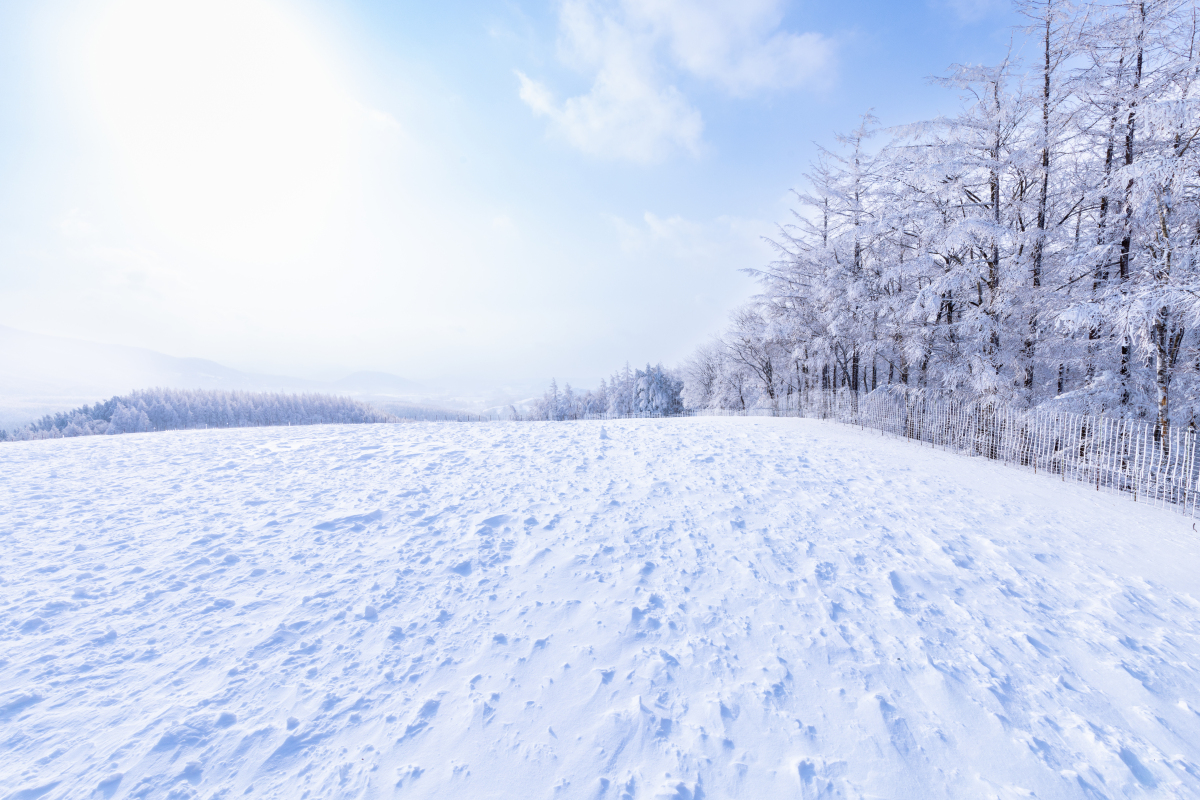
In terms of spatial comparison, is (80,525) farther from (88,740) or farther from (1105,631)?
(1105,631)

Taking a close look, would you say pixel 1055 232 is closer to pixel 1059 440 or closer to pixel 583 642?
pixel 1059 440

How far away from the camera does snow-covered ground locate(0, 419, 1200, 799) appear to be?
286cm

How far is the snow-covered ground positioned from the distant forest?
144 feet

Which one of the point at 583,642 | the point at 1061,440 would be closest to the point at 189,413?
the point at 583,642

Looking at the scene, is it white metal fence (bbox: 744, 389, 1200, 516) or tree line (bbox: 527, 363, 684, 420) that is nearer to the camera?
white metal fence (bbox: 744, 389, 1200, 516)

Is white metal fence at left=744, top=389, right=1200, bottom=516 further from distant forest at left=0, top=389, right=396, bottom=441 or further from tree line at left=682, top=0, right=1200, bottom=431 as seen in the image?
distant forest at left=0, top=389, right=396, bottom=441

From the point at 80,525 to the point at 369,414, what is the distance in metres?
76.1

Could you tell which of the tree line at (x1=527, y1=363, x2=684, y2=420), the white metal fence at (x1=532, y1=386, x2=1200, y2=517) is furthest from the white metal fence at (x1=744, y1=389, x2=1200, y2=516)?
the tree line at (x1=527, y1=363, x2=684, y2=420)

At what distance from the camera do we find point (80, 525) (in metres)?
5.86

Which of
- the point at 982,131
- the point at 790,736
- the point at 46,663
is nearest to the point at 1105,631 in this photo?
the point at 790,736

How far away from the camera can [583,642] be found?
3939 millimetres

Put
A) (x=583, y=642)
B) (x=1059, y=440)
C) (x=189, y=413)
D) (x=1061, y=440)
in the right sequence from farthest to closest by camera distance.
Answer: (x=189, y=413) → (x=1059, y=440) → (x=1061, y=440) → (x=583, y=642)

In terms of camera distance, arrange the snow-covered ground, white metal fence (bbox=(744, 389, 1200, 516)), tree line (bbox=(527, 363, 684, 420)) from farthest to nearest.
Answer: tree line (bbox=(527, 363, 684, 420))
white metal fence (bbox=(744, 389, 1200, 516))
the snow-covered ground

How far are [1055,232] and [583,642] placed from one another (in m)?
→ 16.2
